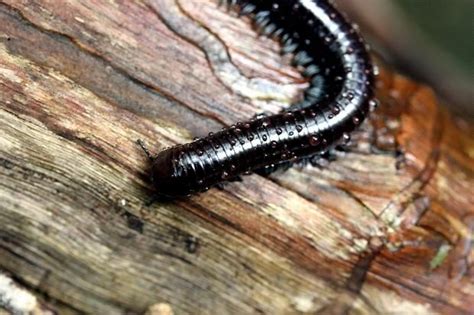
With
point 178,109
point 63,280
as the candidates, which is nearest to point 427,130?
point 178,109

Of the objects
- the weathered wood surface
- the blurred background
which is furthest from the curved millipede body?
the blurred background

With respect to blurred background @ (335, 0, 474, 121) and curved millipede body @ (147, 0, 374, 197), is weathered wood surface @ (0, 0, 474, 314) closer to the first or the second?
curved millipede body @ (147, 0, 374, 197)

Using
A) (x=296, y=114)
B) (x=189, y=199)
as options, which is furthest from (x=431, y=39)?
(x=189, y=199)

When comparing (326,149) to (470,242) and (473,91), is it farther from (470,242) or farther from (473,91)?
(473,91)

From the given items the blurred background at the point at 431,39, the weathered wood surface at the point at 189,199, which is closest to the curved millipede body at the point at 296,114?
the weathered wood surface at the point at 189,199

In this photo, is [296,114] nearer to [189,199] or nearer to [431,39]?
[189,199]

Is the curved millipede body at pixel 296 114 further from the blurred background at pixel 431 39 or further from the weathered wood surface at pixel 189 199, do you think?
the blurred background at pixel 431 39
